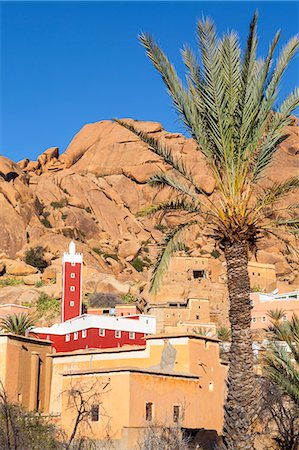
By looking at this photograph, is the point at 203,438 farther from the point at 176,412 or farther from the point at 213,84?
the point at 213,84

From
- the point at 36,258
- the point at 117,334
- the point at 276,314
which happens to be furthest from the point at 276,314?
the point at 36,258

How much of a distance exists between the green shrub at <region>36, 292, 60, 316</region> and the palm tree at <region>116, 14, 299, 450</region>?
1809 inches

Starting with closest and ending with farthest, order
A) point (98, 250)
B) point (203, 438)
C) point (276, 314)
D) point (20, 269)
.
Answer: point (203, 438), point (276, 314), point (20, 269), point (98, 250)

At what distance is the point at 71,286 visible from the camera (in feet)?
192

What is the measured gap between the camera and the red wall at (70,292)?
185ft

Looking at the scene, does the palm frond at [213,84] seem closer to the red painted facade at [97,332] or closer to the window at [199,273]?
the red painted facade at [97,332]

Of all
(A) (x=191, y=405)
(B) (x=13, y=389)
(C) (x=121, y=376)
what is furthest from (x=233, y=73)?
(B) (x=13, y=389)

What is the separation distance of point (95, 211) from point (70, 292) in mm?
33771

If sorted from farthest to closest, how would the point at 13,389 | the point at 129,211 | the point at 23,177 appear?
1. the point at 129,211
2. the point at 23,177
3. the point at 13,389

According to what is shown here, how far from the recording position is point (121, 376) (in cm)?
2223

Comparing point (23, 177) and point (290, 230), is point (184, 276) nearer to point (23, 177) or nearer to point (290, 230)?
point (23, 177)

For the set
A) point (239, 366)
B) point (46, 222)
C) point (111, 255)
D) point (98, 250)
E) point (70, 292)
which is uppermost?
point (46, 222)

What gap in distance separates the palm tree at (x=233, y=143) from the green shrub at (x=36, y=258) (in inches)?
2276

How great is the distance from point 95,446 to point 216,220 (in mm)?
8584
